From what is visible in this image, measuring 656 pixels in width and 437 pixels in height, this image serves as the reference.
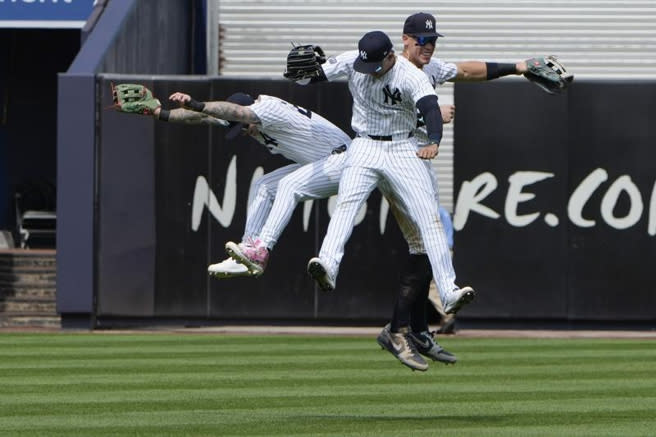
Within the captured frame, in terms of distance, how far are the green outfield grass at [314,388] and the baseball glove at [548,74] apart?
2.39 m

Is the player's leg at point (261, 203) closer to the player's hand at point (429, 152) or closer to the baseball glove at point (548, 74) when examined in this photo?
the player's hand at point (429, 152)

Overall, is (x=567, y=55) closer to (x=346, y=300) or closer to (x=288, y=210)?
(x=346, y=300)

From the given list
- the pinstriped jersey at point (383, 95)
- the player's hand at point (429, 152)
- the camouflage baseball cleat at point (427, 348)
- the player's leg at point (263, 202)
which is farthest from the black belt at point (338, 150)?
the camouflage baseball cleat at point (427, 348)

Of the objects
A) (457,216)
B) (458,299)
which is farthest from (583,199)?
(458,299)

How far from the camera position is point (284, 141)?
11508 mm

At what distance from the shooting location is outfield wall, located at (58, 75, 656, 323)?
18.6 metres

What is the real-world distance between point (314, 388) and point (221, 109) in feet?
10.1

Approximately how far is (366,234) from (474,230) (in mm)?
1288

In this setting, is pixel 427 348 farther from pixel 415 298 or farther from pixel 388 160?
pixel 388 160

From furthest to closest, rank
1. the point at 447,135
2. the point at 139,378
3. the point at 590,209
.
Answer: the point at 447,135
the point at 590,209
the point at 139,378

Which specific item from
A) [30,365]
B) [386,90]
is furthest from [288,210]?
[30,365]

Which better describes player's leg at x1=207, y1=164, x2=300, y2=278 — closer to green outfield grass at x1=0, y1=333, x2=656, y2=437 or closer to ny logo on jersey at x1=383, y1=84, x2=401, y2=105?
ny logo on jersey at x1=383, y1=84, x2=401, y2=105

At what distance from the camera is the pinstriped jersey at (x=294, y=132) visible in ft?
37.3

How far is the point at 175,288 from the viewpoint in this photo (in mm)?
19031
